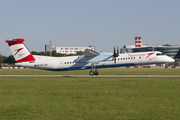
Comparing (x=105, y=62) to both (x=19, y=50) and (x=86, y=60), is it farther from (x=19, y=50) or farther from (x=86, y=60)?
(x=19, y=50)

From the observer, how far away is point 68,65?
37.0 meters

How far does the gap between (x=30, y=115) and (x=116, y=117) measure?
4.20 meters

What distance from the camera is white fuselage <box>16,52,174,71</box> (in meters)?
36.0

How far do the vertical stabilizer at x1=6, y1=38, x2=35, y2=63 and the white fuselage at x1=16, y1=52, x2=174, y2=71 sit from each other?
2.64ft

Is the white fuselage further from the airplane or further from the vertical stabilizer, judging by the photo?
the vertical stabilizer

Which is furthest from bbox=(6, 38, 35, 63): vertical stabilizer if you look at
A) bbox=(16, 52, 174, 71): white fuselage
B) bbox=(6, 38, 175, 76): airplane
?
bbox=(16, 52, 174, 71): white fuselage

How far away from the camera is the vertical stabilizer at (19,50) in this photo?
35531 millimetres

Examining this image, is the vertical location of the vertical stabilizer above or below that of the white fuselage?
above

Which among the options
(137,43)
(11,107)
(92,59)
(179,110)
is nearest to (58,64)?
(92,59)

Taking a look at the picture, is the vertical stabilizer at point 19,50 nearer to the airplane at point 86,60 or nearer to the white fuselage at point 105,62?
the airplane at point 86,60

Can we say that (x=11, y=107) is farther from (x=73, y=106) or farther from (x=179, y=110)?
(x=179, y=110)

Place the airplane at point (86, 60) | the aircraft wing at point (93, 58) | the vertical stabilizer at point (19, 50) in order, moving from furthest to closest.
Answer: the aircraft wing at point (93, 58) → the airplane at point (86, 60) → the vertical stabilizer at point (19, 50)

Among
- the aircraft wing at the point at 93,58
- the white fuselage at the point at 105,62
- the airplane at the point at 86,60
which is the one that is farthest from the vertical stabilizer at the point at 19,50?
the aircraft wing at the point at 93,58

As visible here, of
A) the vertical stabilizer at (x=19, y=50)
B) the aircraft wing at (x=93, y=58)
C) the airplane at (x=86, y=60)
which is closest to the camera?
the vertical stabilizer at (x=19, y=50)
